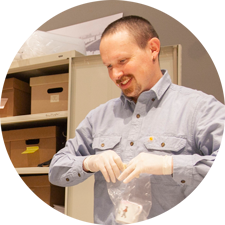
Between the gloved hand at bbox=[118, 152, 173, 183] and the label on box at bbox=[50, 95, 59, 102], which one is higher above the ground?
the label on box at bbox=[50, 95, 59, 102]

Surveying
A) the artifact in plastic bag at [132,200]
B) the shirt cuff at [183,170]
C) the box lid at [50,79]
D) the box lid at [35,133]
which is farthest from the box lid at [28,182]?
the shirt cuff at [183,170]

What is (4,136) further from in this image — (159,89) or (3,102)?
(159,89)

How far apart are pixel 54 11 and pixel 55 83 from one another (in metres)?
1.24

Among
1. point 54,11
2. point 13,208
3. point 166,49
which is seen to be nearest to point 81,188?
point 13,208

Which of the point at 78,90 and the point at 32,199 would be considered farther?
the point at 32,199

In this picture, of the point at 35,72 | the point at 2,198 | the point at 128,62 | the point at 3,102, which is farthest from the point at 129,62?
the point at 2,198

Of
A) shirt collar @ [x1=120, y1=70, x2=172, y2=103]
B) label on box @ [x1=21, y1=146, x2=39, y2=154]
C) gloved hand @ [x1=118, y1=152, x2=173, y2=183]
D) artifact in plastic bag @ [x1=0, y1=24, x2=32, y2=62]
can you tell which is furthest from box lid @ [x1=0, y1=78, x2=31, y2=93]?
gloved hand @ [x1=118, y1=152, x2=173, y2=183]

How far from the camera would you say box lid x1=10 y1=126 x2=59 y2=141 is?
191cm

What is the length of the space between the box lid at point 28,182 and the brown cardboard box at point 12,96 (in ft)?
1.55

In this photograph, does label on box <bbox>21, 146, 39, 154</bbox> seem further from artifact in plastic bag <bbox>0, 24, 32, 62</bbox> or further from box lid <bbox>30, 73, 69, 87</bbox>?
artifact in plastic bag <bbox>0, 24, 32, 62</bbox>

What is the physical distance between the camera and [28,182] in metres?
1.95

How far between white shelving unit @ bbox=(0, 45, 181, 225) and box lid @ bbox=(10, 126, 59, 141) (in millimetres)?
77

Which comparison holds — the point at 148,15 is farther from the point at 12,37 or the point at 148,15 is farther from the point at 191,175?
the point at 191,175

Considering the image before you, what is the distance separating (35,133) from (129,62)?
115 centimetres
